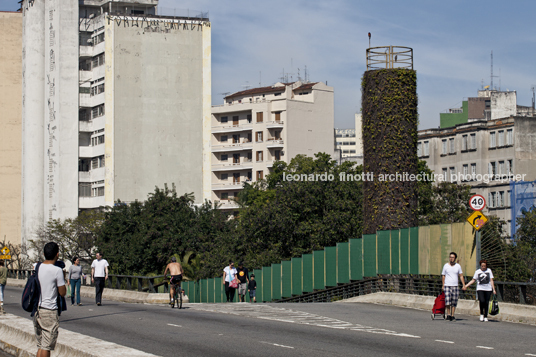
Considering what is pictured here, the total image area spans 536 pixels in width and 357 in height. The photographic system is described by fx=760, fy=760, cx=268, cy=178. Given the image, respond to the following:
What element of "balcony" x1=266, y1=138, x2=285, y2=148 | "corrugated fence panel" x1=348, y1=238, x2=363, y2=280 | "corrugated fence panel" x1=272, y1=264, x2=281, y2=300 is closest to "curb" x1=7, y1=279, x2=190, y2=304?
"corrugated fence panel" x1=348, y1=238, x2=363, y2=280

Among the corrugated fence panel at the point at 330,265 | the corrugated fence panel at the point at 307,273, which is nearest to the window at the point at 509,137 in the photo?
the corrugated fence panel at the point at 307,273

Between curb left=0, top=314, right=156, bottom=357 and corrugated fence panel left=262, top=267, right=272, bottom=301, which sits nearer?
curb left=0, top=314, right=156, bottom=357

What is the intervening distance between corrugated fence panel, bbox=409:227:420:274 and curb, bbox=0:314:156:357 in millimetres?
14748

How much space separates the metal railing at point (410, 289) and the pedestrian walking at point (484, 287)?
698 millimetres

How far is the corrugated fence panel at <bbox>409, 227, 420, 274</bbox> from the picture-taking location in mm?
26305

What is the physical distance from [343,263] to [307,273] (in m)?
3.89

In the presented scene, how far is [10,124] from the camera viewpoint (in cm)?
10650

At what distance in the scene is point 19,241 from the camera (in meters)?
105

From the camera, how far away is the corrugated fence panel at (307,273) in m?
34.6

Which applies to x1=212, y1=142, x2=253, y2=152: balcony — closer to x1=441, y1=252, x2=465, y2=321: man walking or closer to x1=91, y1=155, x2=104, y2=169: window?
x1=91, y1=155, x2=104, y2=169: window

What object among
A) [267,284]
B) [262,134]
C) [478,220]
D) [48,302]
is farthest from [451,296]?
[262,134]

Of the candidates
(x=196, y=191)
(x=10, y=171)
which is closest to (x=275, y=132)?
(x=196, y=191)

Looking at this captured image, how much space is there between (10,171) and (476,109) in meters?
64.6

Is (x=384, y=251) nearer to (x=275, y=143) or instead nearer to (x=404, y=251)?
(x=404, y=251)
